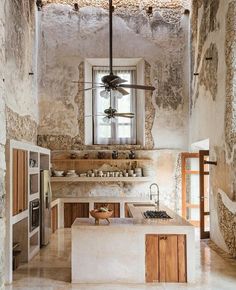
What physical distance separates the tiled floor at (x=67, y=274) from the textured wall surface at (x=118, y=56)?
3.68 meters

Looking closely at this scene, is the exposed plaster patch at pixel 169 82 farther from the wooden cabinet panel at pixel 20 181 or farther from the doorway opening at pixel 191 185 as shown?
the wooden cabinet panel at pixel 20 181

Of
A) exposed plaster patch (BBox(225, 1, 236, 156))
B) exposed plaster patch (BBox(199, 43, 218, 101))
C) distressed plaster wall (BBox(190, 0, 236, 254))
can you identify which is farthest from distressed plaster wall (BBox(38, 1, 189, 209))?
exposed plaster patch (BBox(225, 1, 236, 156))

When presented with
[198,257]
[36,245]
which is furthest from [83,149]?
[198,257]

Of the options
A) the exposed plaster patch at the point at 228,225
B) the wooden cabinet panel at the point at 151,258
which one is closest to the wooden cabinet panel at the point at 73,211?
the exposed plaster patch at the point at 228,225

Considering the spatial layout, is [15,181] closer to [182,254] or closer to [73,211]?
[182,254]

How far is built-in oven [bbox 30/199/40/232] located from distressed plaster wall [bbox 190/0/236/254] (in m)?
3.27

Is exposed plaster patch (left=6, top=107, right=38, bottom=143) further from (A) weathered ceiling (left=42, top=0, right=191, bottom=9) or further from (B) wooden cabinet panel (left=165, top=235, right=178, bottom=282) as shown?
(B) wooden cabinet panel (left=165, top=235, right=178, bottom=282)

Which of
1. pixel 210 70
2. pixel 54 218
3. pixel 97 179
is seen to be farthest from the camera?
pixel 97 179

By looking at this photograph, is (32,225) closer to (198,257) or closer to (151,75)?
(198,257)

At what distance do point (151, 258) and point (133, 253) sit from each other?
0.24 m

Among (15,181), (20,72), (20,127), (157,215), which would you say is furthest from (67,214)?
(157,215)

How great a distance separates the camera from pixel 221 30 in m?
6.87

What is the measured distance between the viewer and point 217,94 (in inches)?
282

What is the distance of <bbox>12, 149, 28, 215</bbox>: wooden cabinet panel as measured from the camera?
562cm
